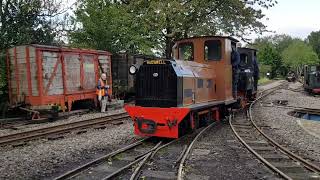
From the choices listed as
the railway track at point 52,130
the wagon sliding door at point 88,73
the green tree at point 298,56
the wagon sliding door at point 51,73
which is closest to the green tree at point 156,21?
the wagon sliding door at point 88,73

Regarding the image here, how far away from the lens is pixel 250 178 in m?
7.06

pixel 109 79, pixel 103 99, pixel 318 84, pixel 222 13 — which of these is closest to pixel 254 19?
pixel 222 13

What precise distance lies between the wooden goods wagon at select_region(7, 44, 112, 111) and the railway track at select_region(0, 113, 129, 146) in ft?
8.41

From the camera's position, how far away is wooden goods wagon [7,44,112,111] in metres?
15.8

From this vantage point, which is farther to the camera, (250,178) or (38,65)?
(38,65)

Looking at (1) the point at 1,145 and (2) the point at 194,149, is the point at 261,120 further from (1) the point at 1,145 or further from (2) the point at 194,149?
(1) the point at 1,145

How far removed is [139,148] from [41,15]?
556 inches

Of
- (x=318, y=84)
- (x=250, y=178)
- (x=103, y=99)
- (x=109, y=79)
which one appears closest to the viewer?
(x=250, y=178)

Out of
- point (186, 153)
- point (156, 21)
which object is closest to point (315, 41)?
point (156, 21)

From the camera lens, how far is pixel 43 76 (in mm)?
16016

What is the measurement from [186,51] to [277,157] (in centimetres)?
572

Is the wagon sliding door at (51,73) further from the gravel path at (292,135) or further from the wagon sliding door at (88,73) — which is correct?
the gravel path at (292,135)

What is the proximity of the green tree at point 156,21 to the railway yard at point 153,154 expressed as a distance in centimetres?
1206

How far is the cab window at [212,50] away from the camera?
13.3 meters
